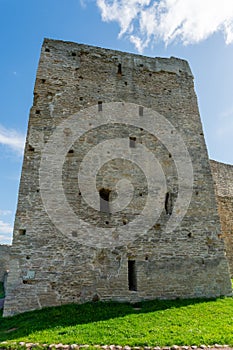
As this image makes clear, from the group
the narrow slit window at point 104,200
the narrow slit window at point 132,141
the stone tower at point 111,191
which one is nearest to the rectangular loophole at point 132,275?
the stone tower at point 111,191

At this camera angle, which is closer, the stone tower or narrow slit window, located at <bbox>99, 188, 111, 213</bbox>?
the stone tower

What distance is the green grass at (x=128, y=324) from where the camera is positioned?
5477 mm

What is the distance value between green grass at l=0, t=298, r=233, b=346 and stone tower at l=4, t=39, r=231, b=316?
0.69m

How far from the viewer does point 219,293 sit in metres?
9.62

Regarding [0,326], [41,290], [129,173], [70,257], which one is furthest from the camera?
[129,173]

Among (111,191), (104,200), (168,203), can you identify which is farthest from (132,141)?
(168,203)

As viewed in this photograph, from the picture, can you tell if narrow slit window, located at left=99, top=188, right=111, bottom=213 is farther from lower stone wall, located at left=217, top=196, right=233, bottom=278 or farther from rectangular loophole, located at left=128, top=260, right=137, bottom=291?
lower stone wall, located at left=217, top=196, right=233, bottom=278

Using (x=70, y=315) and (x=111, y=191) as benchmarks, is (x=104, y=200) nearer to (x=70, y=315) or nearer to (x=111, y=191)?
(x=111, y=191)

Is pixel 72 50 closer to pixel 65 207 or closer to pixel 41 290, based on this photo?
pixel 65 207

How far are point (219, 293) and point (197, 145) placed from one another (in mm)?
6013

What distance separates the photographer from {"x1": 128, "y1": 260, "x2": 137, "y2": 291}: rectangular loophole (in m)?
8.95

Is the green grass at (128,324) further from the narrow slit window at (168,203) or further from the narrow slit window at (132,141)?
the narrow slit window at (132,141)

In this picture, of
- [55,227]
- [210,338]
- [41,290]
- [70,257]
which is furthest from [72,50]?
[210,338]

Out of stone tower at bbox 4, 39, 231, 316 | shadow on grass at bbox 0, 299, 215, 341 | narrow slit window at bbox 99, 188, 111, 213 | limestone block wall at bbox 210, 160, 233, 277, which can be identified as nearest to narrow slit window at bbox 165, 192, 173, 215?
stone tower at bbox 4, 39, 231, 316
